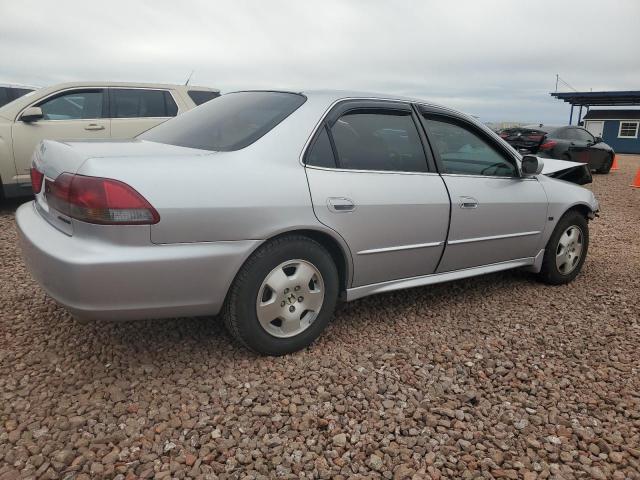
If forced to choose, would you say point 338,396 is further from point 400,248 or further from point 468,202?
point 468,202

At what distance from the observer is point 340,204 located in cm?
285

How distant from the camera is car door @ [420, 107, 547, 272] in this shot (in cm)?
346

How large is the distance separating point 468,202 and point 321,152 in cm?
118

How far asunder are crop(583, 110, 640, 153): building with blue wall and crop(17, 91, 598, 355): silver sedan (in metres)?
31.7

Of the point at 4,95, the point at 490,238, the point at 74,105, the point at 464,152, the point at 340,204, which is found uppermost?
the point at 4,95

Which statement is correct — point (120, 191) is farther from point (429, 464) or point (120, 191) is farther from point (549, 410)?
point (549, 410)

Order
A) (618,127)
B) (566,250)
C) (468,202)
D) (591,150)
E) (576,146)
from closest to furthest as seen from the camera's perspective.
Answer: (468,202) < (566,250) < (576,146) < (591,150) < (618,127)

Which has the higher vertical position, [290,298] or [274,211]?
[274,211]

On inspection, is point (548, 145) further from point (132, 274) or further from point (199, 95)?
point (132, 274)

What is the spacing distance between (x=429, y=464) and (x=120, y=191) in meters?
1.76

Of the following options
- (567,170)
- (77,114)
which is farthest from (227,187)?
(77,114)

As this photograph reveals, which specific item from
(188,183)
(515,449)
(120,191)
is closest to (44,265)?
(120,191)

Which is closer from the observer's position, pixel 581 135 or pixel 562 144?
pixel 562 144

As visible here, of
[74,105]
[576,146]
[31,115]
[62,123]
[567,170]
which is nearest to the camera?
[567,170]
